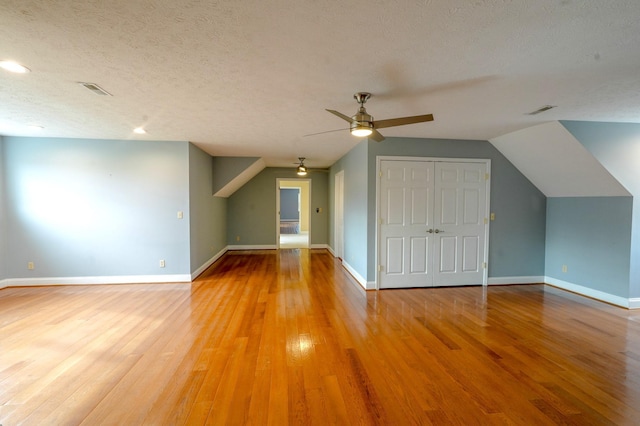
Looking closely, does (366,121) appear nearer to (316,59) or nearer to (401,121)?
(401,121)

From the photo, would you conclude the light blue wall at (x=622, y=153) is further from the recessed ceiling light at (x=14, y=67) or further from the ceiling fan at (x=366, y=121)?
the recessed ceiling light at (x=14, y=67)

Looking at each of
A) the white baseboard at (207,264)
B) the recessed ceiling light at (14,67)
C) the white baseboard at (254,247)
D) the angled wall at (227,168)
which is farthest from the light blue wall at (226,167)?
the recessed ceiling light at (14,67)

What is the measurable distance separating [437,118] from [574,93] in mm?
1217

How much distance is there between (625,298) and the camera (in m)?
3.60

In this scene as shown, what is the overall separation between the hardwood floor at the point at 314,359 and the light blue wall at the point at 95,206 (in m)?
0.62

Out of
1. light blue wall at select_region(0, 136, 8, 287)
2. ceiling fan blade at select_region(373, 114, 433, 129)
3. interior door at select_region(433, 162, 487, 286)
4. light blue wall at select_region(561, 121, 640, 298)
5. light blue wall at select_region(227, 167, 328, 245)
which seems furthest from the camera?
light blue wall at select_region(227, 167, 328, 245)

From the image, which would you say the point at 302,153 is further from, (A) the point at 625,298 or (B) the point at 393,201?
(A) the point at 625,298

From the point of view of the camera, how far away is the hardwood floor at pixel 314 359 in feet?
5.77

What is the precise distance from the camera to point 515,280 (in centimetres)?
461

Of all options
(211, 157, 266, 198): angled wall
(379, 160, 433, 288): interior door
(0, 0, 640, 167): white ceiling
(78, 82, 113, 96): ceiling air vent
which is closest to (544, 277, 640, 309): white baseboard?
(379, 160, 433, 288): interior door

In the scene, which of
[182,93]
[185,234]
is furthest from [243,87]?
[185,234]

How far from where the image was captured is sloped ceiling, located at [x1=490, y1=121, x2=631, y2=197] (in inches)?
138

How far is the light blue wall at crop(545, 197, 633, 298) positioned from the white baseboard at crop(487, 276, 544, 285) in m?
0.18

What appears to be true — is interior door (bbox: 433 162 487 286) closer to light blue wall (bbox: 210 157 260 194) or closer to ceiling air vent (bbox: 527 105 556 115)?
ceiling air vent (bbox: 527 105 556 115)
